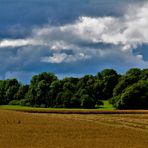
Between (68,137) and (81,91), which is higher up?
(81,91)

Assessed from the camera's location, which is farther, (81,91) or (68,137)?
(81,91)

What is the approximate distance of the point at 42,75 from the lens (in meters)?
161

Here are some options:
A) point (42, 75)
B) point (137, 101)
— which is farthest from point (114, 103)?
point (42, 75)

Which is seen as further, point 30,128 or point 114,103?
point 114,103

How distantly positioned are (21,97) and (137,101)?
55.0 metres

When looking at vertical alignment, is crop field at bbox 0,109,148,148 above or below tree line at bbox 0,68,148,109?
below

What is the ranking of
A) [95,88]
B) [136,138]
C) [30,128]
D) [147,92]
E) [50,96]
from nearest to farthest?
[136,138] < [30,128] < [147,92] < [50,96] < [95,88]

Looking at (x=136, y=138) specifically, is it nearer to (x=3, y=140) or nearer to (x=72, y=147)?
(x=72, y=147)

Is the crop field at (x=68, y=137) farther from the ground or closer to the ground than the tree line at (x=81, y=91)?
closer to the ground

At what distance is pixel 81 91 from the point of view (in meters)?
127

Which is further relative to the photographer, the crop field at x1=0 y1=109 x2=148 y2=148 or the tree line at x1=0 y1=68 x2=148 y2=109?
the tree line at x1=0 y1=68 x2=148 y2=109

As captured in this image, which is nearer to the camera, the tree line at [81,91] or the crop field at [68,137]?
the crop field at [68,137]

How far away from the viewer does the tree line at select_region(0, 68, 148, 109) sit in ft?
372

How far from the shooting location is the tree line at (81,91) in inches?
4464
